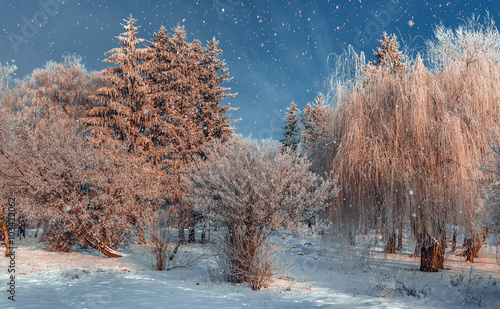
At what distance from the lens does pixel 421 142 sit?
1055 cm

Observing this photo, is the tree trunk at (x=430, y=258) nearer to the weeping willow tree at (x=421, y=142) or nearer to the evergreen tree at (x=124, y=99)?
the weeping willow tree at (x=421, y=142)

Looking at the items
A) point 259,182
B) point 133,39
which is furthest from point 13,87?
point 259,182

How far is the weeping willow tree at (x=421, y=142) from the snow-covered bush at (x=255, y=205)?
1.67 meters

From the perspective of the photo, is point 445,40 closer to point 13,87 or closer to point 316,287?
point 316,287

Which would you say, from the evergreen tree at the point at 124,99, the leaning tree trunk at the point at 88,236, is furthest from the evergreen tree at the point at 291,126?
the leaning tree trunk at the point at 88,236

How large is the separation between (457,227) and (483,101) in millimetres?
4167

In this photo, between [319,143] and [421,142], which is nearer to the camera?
[421,142]

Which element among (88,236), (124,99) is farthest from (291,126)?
(88,236)

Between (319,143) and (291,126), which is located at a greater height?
(291,126)

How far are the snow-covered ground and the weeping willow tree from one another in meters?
1.59

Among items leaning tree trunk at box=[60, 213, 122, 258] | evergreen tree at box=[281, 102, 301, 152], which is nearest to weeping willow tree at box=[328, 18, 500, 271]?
leaning tree trunk at box=[60, 213, 122, 258]

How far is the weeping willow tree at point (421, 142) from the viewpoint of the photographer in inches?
397

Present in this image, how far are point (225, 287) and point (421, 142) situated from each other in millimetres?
7602

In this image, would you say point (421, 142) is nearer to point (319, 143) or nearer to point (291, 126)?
point (319, 143)
